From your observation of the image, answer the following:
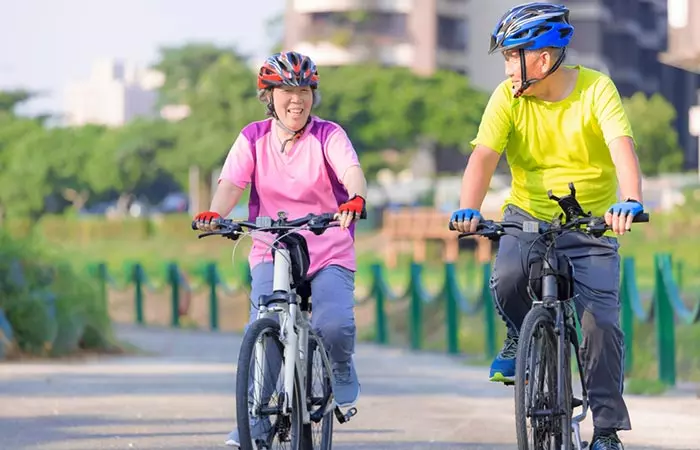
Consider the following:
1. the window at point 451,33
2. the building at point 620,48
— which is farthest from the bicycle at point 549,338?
the window at point 451,33

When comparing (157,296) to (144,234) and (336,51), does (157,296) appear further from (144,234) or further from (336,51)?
(336,51)

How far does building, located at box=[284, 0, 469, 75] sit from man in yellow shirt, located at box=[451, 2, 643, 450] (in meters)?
82.1

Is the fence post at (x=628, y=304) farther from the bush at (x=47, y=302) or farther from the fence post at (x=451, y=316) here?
the bush at (x=47, y=302)

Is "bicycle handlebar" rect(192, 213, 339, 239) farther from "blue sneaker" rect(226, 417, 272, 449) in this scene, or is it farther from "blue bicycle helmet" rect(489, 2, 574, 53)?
"blue bicycle helmet" rect(489, 2, 574, 53)

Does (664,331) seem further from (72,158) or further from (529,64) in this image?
(72,158)

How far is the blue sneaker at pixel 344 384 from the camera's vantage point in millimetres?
7281

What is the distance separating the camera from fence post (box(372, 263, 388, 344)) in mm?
21641

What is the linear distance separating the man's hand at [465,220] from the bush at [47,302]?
10.0m

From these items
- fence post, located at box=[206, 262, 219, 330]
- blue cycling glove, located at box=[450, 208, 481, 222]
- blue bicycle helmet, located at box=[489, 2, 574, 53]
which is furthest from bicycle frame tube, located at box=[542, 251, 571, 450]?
fence post, located at box=[206, 262, 219, 330]

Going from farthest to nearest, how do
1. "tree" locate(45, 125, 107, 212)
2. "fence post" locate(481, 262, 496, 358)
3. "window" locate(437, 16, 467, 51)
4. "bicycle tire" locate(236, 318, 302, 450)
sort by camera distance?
"tree" locate(45, 125, 107, 212), "window" locate(437, 16, 467, 51), "fence post" locate(481, 262, 496, 358), "bicycle tire" locate(236, 318, 302, 450)

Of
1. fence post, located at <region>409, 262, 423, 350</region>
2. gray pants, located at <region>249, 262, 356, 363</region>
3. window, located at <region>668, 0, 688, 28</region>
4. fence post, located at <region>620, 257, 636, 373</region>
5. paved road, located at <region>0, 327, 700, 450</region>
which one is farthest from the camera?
window, located at <region>668, 0, 688, 28</region>

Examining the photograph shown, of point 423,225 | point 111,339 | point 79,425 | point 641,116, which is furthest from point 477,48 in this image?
point 79,425

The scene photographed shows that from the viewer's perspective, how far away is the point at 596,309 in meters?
6.85

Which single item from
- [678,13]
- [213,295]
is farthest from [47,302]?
[678,13]
